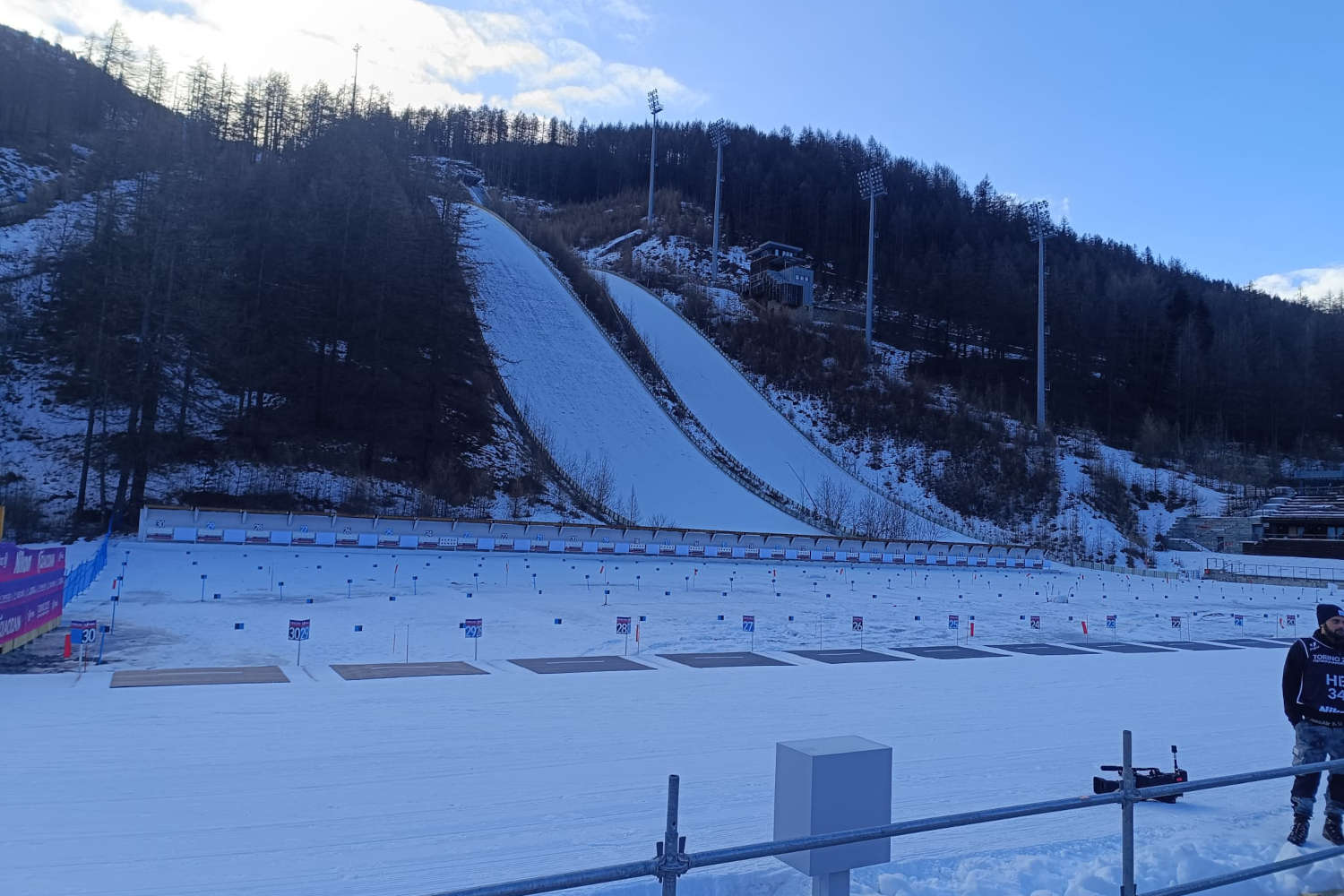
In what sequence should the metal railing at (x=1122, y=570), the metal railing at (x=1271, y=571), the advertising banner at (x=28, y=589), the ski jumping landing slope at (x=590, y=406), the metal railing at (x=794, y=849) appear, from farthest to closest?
the metal railing at (x=1271, y=571) < the ski jumping landing slope at (x=590, y=406) < the metal railing at (x=1122, y=570) < the advertising banner at (x=28, y=589) < the metal railing at (x=794, y=849)

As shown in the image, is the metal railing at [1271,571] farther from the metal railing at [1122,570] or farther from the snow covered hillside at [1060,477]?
the snow covered hillside at [1060,477]

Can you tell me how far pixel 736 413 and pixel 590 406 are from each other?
9951mm

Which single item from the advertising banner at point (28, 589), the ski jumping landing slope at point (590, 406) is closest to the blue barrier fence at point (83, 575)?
the advertising banner at point (28, 589)

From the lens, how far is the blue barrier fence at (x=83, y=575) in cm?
1692

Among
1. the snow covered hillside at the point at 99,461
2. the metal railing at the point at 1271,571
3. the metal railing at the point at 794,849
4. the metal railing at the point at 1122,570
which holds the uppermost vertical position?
the snow covered hillside at the point at 99,461

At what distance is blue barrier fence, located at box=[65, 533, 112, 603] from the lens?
16922 millimetres

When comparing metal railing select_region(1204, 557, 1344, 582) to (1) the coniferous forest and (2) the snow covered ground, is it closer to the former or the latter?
(1) the coniferous forest

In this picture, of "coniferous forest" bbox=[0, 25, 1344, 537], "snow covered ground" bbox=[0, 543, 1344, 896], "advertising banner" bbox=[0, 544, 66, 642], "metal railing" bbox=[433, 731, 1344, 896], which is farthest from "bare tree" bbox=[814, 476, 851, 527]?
"metal railing" bbox=[433, 731, 1344, 896]

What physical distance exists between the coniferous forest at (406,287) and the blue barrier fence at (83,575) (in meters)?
6.98

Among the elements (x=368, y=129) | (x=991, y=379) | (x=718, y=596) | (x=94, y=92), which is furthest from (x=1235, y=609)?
(x=94, y=92)

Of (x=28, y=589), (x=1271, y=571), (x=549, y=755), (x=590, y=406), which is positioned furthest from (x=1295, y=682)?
(x=1271, y=571)

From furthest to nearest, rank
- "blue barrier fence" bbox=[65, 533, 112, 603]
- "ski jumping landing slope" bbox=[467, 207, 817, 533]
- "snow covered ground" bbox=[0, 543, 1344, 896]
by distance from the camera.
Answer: "ski jumping landing slope" bbox=[467, 207, 817, 533] < "blue barrier fence" bbox=[65, 533, 112, 603] < "snow covered ground" bbox=[0, 543, 1344, 896]

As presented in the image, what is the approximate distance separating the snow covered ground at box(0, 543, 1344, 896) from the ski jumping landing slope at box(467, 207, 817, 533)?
20.9 meters

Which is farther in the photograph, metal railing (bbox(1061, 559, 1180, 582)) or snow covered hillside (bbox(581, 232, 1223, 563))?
snow covered hillside (bbox(581, 232, 1223, 563))
